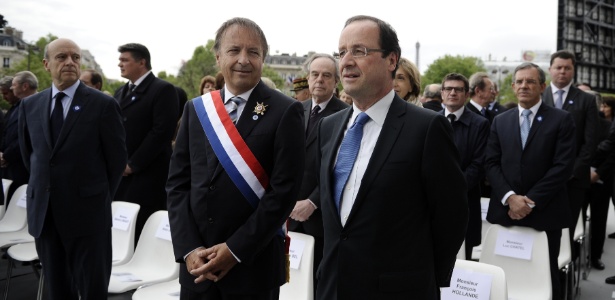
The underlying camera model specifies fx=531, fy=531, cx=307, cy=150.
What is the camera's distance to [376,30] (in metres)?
1.85

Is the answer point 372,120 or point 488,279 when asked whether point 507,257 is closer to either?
point 488,279

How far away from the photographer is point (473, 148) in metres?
4.16

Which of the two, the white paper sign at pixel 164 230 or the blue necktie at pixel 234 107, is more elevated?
the blue necktie at pixel 234 107

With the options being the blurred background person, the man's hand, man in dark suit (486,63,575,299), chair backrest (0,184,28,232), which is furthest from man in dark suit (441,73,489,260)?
chair backrest (0,184,28,232)

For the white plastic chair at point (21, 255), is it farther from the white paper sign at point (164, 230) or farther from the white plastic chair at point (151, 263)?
the white paper sign at point (164, 230)

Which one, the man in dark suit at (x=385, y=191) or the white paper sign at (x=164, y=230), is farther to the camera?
the white paper sign at (x=164, y=230)

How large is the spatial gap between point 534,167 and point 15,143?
5.29m

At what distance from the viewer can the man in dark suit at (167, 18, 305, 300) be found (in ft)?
6.81

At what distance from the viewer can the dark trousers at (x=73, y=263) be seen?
10.5 ft

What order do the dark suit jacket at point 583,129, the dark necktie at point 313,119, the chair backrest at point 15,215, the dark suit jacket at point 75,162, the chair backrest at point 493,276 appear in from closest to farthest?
1. the chair backrest at point 493,276
2. the dark suit jacket at point 75,162
3. the dark necktie at point 313,119
4. the dark suit jacket at point 583,129
5. the chair backrest at point 15,215

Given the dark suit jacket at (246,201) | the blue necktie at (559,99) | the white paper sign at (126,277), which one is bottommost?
the white paper sign at (126,277)

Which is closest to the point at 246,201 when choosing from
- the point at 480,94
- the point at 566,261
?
the point at 566,261

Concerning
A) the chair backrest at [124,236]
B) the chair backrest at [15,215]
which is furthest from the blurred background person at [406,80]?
the chair backrest at [15,215]

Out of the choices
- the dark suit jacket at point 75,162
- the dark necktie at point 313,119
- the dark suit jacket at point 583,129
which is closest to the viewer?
the dark suit jacket at point 75,162
